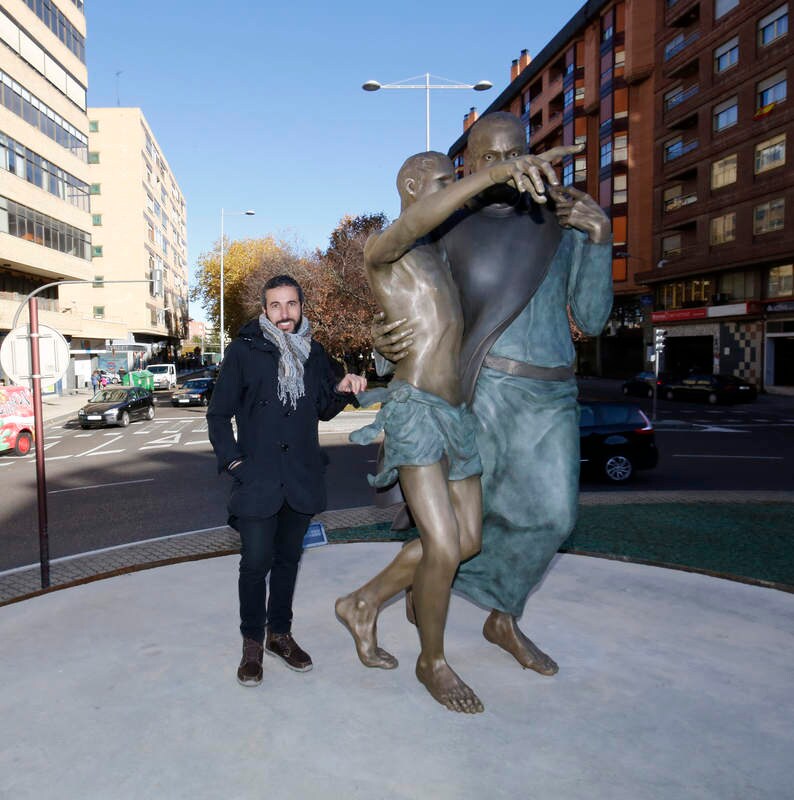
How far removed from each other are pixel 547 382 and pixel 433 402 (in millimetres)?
570

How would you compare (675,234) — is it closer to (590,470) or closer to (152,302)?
(590,470)

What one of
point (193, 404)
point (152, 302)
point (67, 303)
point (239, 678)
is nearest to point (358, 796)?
point (239, 678)

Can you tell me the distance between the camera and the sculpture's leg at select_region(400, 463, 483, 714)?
2965 mm

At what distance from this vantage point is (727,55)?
3059 cm

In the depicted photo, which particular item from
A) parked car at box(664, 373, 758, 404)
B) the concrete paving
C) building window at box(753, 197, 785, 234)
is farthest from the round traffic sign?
building window at box(753, 197, 785, 234)

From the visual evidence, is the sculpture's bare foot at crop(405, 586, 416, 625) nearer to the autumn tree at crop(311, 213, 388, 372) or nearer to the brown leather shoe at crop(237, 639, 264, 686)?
the brown leather shoe at crop(237, 639, 264, 686)

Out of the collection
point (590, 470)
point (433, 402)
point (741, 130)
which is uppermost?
point (741, 130)

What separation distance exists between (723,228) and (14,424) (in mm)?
30025

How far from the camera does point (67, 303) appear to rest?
1624 inches

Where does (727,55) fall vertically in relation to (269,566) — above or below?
above

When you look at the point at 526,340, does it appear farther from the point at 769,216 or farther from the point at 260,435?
the point at 769,216

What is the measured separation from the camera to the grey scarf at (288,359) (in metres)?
3.31

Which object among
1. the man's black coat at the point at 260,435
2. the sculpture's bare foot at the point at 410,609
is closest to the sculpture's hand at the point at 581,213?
the man's black coat at the point at 260,435

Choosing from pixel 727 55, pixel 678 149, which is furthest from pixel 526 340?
pixel 678 149
